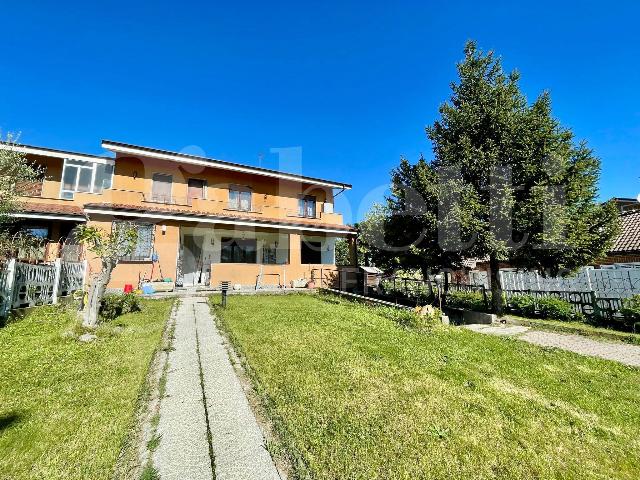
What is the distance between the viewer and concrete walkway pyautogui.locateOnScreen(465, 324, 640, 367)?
7.47 metres

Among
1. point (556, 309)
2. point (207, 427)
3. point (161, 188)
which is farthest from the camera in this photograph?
point (161, 188)

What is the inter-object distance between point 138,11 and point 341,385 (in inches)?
690

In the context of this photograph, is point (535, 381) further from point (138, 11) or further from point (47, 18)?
point (47, 18)

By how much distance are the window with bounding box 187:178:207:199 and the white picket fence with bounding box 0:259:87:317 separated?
7.94 metres

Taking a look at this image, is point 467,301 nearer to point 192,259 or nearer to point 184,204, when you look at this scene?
point 192,259

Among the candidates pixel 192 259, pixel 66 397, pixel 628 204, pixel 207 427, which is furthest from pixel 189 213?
pixel 628 204

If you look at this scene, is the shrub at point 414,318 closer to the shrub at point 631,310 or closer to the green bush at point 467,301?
the green bush at point 467,301

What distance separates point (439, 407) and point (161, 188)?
62.9ft

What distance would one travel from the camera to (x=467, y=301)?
51.5 ft

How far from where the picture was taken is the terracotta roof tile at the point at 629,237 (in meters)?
16.4

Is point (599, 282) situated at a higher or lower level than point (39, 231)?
lower

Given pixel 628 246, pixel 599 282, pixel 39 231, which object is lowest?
pixel 599 282

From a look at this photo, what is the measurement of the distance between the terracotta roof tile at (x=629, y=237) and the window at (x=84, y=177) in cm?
2874

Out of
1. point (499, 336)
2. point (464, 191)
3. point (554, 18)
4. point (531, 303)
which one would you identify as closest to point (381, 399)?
point (499, 336)
